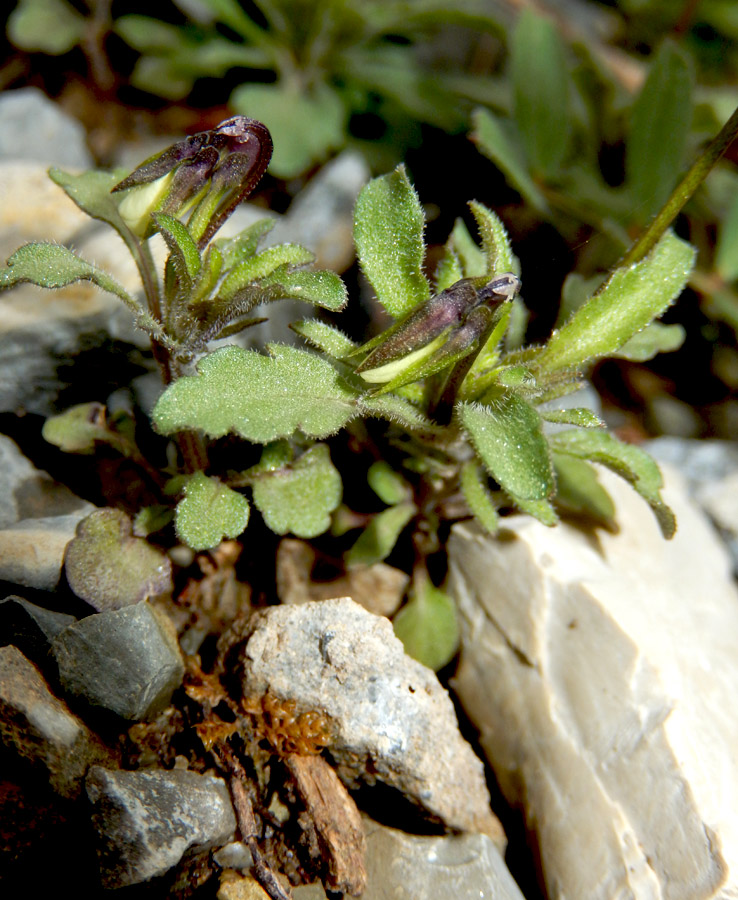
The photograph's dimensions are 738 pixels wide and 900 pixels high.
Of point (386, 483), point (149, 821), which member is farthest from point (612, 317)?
point (149, 821)

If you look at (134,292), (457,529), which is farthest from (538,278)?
(134,292)

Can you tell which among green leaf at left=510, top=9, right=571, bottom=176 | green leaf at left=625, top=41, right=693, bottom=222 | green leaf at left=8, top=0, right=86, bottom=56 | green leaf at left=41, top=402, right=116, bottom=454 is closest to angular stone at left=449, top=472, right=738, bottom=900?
green leaf at left=41, top=402, right=116, bottom=454

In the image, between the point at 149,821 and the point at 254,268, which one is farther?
the point at 254,268

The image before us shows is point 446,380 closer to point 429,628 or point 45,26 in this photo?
point 429,628

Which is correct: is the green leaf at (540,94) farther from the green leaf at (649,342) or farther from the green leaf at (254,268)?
the green leaf at (254,268)

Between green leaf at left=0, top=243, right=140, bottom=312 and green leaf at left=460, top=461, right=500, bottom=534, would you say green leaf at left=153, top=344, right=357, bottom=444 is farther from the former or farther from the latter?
green leaf at left=460, top=461, right=500, bottom=534

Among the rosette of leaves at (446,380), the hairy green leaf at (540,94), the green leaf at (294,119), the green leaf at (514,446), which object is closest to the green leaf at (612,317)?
the rosette of leaves at (446,380)

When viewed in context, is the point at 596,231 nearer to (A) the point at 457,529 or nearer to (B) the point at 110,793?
(A) the point at 457,529
